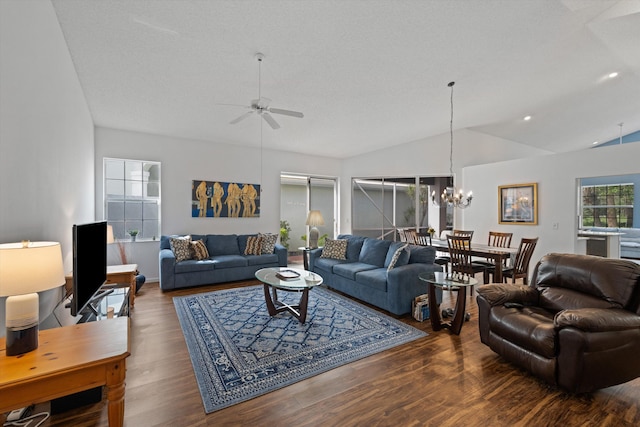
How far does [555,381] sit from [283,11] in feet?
12.4

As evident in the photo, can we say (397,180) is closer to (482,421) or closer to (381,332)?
(381,332)

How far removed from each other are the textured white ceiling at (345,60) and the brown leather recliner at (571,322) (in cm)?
264

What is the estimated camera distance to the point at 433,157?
269 inches

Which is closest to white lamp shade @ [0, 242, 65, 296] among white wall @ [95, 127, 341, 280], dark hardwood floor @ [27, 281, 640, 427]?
dark hardwood floor @ [27, 281, 640, 427]

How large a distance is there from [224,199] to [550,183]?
258 inches

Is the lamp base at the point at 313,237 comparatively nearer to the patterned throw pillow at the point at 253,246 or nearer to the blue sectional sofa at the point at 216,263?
the blue sectional sofa at the point at 216,263

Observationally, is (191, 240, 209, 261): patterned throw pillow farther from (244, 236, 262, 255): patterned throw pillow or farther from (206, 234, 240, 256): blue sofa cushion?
(244, 236, 262, 255): patterned throw pillow

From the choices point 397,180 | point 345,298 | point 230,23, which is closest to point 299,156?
point 397,180

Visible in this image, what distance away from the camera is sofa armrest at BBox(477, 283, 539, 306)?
2607 millimetres

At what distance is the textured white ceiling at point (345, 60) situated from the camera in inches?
102

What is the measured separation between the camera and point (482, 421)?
1.82m

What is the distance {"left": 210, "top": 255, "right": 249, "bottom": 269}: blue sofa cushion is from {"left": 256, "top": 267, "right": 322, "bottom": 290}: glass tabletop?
1510 millimetres

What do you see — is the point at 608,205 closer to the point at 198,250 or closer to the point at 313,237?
the point at 313,237

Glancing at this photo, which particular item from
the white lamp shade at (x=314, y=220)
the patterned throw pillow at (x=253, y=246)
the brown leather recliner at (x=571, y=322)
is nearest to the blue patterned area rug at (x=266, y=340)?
the brown leather recliner at (x=571, y=322)
